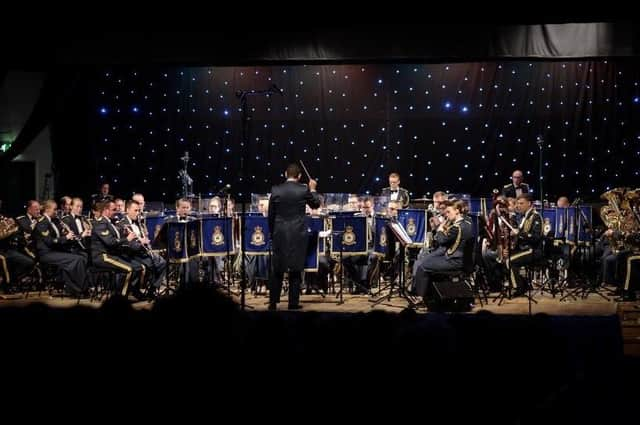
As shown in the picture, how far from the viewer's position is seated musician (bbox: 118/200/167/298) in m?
10.0

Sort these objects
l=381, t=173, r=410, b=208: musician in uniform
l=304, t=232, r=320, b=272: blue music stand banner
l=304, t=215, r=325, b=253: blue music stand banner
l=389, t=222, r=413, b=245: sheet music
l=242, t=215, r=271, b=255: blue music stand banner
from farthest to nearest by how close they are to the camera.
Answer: l=381, t=173, r=410, b=208: musician in uniform < l=242, t=215, r=271, b=255: blue music stand banner < l=304, t=215, r=325, b=253: blue music stand banner < l=304, t=232, r=320, b=272: blue music stand banner < l=389, t=222, r=413, b=245: sheet music

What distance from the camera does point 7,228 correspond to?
10.9 metres

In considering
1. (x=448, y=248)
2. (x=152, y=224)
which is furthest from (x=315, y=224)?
(x=152, y=224)

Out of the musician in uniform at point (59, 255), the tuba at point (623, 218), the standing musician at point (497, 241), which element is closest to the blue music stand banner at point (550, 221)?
the standing musician at point (497, 241)

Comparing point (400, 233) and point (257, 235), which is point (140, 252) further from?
point (400, 233)

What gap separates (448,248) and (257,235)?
8.34ft

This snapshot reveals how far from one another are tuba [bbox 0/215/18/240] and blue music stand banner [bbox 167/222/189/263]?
3.12 m

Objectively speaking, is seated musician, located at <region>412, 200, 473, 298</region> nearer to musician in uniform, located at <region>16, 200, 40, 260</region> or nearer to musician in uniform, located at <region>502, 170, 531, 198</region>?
musician in uniform, located at <region>502, 170, 531, 198</region>

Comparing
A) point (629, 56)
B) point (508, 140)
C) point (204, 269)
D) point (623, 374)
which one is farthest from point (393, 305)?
point (508, 140)

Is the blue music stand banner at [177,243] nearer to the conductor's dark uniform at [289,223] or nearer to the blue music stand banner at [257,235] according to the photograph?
the blue music stand banner at [257,235]

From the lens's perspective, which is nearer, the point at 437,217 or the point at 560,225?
the point at 437,217

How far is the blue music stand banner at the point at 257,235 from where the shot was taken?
9.75 metres

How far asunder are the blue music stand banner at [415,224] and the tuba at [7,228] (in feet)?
19.2

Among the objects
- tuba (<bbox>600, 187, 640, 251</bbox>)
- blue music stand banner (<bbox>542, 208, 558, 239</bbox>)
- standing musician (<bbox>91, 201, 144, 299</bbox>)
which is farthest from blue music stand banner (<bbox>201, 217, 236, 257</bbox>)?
tuba (<bbox>600, 187, 640, 251</bbox>)
